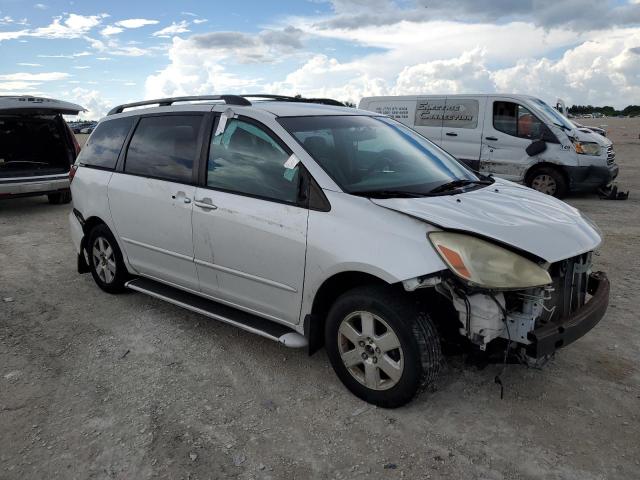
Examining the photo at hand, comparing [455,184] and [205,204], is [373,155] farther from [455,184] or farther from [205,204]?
[205,204]

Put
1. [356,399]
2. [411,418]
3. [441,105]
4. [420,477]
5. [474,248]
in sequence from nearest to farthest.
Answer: [420,477] → [474,248] → [411,418] → [356,399] → [441,105]

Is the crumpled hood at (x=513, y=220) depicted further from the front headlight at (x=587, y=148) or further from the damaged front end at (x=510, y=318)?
the front headlight at (x=587, y=148)

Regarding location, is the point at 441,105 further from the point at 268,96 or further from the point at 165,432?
the point at 165,432

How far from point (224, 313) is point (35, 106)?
6.66m

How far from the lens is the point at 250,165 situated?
11.9 ft

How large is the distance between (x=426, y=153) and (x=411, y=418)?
199 centimetres

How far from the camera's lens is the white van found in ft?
31.2

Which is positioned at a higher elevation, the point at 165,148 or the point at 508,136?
the point at 508,136

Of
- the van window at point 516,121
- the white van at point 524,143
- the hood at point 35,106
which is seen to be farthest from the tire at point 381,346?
the van window at point 516,121

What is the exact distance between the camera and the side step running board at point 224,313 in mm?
3395

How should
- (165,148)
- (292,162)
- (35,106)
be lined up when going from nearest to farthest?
1. (292,162)
2. (165,148)
3. (35,106)

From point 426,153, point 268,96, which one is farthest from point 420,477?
point 268,96

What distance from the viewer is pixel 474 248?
2791 millimetres

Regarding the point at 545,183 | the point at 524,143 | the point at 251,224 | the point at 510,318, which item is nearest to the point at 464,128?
the point at 524,143
